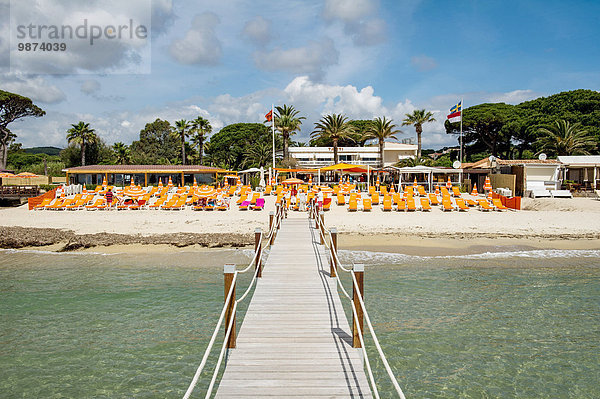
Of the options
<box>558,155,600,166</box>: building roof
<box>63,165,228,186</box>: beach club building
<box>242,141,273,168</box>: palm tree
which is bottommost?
<box>63,165,228,186</box>: beach club building

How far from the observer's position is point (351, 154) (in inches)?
2479

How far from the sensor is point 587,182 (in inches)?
1257

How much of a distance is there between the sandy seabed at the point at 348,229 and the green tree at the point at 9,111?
40.4 metres

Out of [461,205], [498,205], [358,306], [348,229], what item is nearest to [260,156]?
[461,205]

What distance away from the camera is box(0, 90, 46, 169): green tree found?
55.6m

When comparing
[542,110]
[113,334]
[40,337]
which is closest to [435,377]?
[113,334]

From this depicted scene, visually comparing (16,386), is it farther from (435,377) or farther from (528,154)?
(528,154)

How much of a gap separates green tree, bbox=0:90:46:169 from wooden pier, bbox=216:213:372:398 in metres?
61.9

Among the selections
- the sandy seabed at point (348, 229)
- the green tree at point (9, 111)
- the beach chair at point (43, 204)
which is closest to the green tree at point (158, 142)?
the green tree at point (9, 111)

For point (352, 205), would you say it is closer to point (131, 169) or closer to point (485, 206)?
point (485, 206)

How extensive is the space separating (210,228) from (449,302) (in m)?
12.3

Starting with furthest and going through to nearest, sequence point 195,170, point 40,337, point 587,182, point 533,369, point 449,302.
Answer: point 195,170 < point 587,182 < point 449,302 < point 40,337 < point 533,369

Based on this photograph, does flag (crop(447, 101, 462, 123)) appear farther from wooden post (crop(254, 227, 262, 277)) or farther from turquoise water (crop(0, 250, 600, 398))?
wooden post (crop(254, 227, 262, 277))

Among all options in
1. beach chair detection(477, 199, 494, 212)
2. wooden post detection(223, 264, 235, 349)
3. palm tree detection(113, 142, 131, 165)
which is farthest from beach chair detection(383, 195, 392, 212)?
palm tree detection(113, 142, 131, 165)
